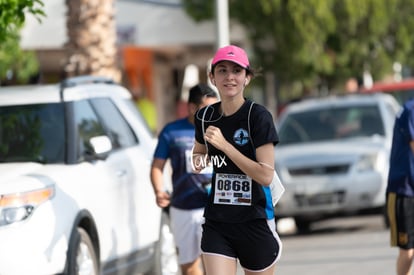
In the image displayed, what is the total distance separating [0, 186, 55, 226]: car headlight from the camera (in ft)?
26.9

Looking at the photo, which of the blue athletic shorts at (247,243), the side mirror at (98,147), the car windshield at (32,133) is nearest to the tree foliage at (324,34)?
the car windshield at (32,133)

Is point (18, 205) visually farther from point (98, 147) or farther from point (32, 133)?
point (32, 133)

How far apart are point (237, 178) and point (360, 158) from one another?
32.5ft

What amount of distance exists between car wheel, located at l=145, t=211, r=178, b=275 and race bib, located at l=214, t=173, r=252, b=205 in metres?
3.94

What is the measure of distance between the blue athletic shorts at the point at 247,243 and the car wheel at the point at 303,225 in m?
10.9

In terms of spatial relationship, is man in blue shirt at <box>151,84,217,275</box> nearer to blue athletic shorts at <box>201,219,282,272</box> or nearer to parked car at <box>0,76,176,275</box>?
parked car at <box>0,76,176,275</box>

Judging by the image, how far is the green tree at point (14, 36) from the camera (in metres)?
10.6

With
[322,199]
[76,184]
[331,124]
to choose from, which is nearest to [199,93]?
[76,184]

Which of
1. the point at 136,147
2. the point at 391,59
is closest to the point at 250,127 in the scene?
the point at 136,147

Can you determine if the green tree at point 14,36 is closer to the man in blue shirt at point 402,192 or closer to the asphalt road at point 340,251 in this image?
the man in blue shirt at point 402,192

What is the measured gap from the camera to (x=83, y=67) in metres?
16.8

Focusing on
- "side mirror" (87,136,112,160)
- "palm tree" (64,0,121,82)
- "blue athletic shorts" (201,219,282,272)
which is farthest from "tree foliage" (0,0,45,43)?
"palm tree" (64,0,121,82)

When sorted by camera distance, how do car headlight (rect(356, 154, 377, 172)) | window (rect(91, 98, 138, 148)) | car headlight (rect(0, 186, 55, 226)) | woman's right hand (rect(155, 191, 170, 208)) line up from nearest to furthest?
car headlight (rect(0, 186, 55, 226))
woman's right hand (rect(155, 191, 170, 208))
window (rect(91, 98, 138, 148))
car headlight (rect(356, 154, 377, 172))

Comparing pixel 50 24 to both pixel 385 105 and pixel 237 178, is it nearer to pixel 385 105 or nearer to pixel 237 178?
pixel 385 105
